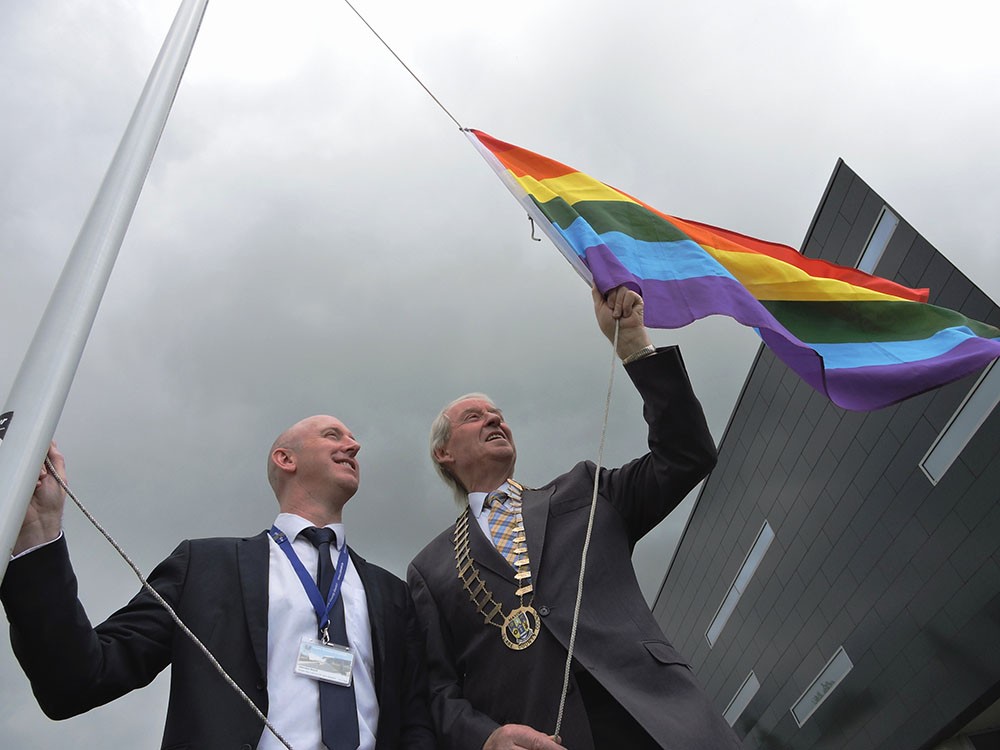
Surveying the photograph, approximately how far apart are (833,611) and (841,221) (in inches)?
295

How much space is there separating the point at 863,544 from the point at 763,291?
1209 centimetres

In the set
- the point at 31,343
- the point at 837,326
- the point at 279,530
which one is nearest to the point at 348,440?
the point at 279,530

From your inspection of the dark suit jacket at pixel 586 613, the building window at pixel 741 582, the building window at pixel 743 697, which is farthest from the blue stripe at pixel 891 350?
the building window at pixel 743 697

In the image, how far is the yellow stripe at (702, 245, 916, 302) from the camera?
15.2ft

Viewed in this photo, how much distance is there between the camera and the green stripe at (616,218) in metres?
4.51

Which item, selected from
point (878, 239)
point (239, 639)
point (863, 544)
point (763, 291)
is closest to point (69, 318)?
point (239, 639)

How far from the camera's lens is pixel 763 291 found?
464cm

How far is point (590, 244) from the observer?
165 inches

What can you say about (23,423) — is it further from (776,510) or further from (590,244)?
(776,510)

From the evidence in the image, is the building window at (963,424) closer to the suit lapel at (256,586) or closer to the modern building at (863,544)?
the modern building at (863,544)

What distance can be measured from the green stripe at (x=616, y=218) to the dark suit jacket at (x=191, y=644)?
201 cm

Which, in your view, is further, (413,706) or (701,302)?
(701,302)

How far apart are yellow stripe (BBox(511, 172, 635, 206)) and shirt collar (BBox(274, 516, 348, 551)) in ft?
6.53

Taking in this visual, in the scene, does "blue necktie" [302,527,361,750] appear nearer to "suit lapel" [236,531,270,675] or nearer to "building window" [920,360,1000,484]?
"suit lapel" [236,531,270,675]
